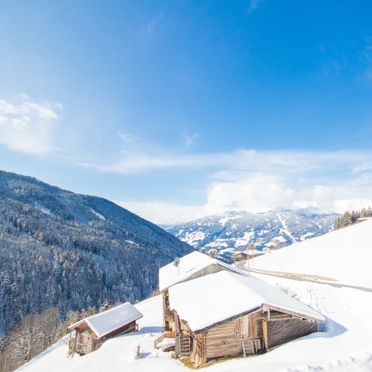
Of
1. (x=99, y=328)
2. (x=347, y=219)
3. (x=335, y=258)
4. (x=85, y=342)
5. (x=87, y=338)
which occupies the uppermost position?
(x=347, y=219)

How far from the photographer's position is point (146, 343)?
1281 inches

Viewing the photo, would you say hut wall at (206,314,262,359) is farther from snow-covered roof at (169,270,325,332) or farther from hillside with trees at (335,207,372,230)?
hillside with trees at (335,207,372,230)

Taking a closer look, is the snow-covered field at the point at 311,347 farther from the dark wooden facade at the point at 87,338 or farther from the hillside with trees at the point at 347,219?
the hillside with trees at the point at 347,219

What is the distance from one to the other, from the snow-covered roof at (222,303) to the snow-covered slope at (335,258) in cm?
3116

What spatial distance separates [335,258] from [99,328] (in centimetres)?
5643

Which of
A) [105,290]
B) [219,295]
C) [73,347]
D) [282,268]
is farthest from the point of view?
[105,290]

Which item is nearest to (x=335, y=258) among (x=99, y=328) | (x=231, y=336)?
(x=99, y=328)

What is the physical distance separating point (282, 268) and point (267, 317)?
184 ft

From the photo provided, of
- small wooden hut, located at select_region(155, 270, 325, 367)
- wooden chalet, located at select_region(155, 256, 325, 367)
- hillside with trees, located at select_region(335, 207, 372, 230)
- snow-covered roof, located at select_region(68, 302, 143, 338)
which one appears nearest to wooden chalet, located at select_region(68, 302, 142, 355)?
snow-covered roof, located at select_region(68, 302, 143, 338)

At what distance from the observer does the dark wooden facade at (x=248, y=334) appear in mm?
21297

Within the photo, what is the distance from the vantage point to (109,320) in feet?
135

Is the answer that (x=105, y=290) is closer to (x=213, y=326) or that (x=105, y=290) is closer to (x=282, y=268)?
(x=282, y=268)

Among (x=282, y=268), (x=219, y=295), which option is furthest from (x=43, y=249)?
(x=219, y=295)

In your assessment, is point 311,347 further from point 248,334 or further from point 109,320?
point 109,320
